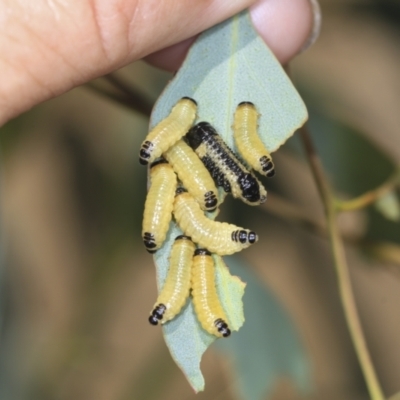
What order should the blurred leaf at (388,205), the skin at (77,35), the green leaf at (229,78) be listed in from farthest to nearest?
the blurred leaf at (388,205)
the green leaf at (229,78)
the skin at (77,35)

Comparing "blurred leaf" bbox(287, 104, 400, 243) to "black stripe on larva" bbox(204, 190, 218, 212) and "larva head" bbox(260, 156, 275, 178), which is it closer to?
"larva head" bbox(260, 156, 275, 178)

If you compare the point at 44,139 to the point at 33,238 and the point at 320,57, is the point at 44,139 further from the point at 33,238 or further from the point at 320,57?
the point at 320,57

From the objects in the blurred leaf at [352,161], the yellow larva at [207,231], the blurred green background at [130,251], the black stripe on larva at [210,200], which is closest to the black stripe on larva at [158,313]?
the yellow larva at [207,231]

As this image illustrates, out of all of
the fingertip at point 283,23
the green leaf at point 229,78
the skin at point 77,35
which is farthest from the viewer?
the fingertip at point 283,23

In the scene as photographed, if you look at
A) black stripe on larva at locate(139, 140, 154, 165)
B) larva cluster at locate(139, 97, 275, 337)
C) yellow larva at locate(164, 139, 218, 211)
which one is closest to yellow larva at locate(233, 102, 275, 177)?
larva cluster at locate(139, 97, 275, 337)

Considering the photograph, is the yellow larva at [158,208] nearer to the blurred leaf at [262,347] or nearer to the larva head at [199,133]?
the larva head at [199,133]
